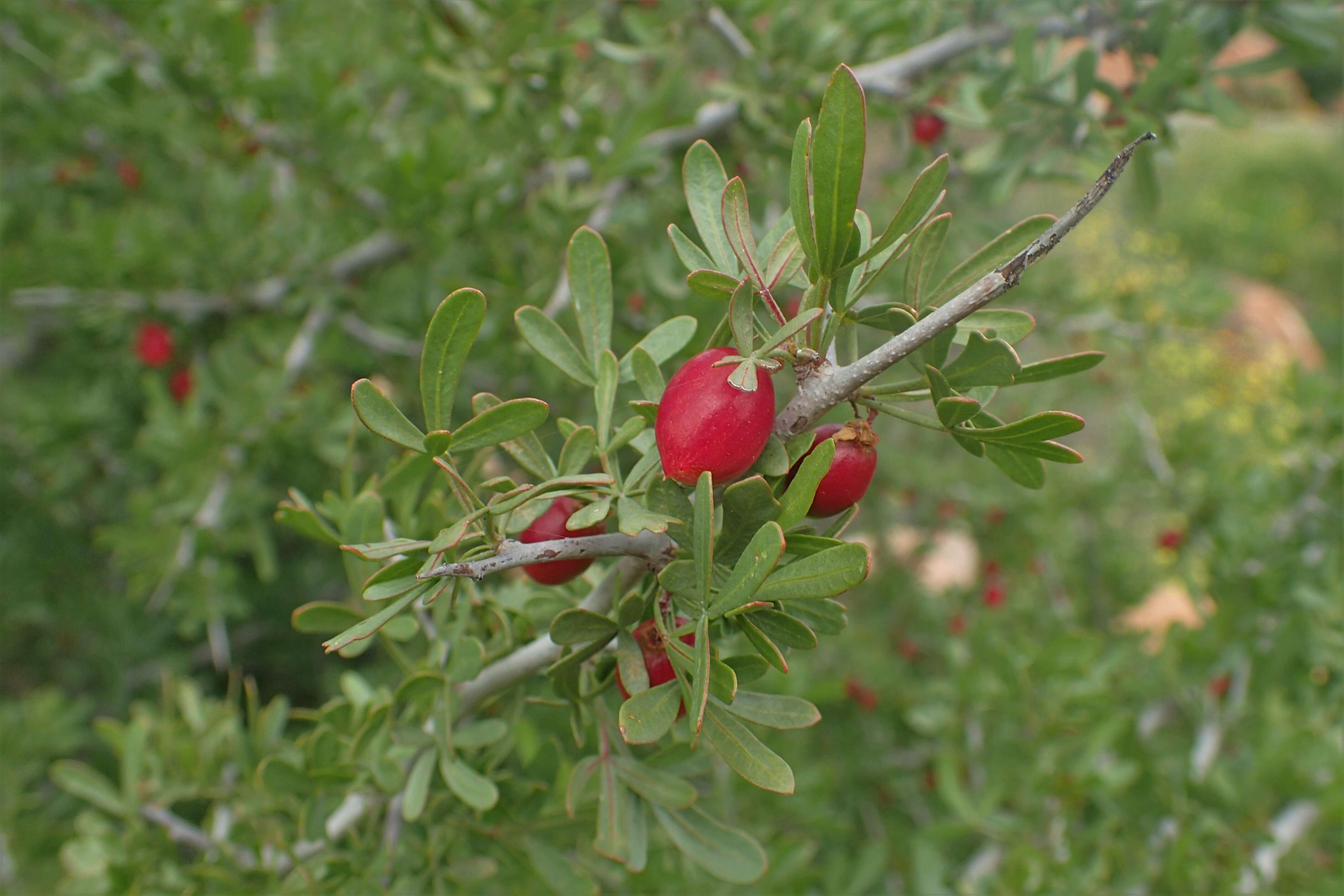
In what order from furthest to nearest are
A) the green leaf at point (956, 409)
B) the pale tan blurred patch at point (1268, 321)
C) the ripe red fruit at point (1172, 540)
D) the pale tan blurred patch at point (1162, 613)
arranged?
the pale tan blurred patch at point (1268, 321), the ripe red fruit at point (1172, 540), the pale tan blurred patch at point (1162, 613), the green leaf at point (956, 409)

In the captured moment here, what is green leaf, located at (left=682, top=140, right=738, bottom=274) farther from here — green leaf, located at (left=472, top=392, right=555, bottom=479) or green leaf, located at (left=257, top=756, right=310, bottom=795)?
green leaf, located at (left=257, top=756, right=310, bottom=795)

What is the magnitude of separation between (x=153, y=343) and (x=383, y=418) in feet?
5.32

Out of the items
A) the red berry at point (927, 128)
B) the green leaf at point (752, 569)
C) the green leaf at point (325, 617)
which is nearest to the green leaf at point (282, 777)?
the green leaf at point (325, 617)

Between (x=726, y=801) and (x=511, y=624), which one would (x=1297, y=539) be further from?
(x=511, y=624)

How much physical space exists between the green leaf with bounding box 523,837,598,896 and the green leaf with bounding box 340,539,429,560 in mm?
404

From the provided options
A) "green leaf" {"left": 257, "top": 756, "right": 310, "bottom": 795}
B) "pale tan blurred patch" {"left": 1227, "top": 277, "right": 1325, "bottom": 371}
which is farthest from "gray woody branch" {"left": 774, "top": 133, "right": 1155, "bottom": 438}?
"pale tan blurred patch" {"left": 1227, "top": 277, "right": 1325, "bottom": 371}

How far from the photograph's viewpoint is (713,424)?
20.1 inches

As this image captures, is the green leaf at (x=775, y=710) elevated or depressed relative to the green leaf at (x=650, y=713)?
depressed

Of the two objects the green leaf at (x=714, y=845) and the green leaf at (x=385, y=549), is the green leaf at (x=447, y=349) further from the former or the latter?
the green leaf at (x=714, y=845)

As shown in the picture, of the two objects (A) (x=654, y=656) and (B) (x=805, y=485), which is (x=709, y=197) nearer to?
(B) (x=805, y=485)

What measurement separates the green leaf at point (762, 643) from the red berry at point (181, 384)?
6.14ft

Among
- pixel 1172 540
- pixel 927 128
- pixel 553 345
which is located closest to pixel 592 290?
pixel 553 345

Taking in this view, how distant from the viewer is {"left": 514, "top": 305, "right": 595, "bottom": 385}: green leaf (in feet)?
2.07

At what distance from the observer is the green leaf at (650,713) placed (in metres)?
0.54
